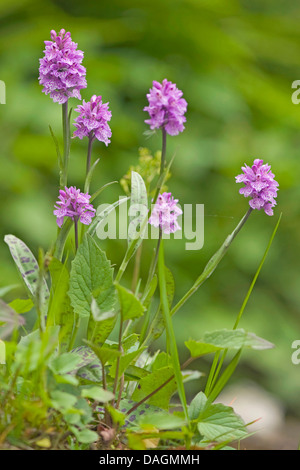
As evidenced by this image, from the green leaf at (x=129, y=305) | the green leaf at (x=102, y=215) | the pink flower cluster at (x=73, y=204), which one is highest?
the green leaf at (x=102, y=215)

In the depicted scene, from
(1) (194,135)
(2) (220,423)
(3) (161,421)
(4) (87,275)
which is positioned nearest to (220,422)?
(2) (220,423)

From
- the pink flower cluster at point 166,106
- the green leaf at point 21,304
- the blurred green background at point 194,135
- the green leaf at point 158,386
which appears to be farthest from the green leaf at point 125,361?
the blurred green background at point 194,135

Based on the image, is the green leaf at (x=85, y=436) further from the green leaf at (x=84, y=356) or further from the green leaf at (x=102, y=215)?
the green leaf at (x=102, y=215)

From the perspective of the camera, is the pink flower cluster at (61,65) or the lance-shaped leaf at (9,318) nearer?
the lance-shaped leaf at (9,318)

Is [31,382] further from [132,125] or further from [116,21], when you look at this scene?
[116,21]

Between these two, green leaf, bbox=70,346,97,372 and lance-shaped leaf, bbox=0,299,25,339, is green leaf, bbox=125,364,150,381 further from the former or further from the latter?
lance-shaped leaf, bbox=0,299,25,339

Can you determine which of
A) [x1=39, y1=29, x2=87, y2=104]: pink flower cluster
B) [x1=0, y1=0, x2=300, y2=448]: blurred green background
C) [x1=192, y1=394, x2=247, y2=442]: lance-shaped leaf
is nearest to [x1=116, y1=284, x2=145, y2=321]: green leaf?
[x1=192, y1=394, x2=247, y2=442]: lance-shaped leaf

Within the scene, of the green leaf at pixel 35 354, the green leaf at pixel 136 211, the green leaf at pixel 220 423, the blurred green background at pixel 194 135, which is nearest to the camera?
the green leaf at pixel 35 354
